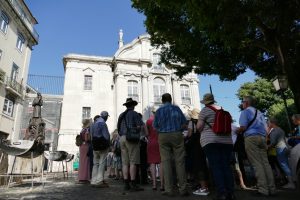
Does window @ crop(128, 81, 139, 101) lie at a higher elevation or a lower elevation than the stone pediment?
lower

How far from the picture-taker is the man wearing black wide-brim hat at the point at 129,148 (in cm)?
536

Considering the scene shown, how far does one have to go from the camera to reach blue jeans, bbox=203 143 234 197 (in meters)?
4.07

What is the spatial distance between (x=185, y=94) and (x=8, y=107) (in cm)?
1779

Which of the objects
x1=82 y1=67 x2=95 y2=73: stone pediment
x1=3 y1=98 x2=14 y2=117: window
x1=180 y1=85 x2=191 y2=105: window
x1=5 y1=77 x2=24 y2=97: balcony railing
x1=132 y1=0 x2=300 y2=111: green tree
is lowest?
x1=132 y1=0 x2=300 y2=111: green tree

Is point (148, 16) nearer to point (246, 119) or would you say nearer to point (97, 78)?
point (246, 119)

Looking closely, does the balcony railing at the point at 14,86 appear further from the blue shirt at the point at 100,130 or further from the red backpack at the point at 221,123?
→ the red backpack at the point at 221,123

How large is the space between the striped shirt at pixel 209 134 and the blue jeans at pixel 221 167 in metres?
0.07

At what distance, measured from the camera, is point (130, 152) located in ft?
17.9

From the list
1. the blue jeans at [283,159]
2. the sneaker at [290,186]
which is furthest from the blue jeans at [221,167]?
the blue jeans at [283,159]

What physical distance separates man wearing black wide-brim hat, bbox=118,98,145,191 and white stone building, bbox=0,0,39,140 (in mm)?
17188

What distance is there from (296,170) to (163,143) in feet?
8.06

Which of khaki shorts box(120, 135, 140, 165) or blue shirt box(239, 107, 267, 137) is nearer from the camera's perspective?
blue shirt box(239, 107, 267, 137)

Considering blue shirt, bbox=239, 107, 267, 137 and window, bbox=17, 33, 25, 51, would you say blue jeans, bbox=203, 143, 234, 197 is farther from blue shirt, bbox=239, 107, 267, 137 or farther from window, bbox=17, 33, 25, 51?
window, bbox=17, 33, 25, 51

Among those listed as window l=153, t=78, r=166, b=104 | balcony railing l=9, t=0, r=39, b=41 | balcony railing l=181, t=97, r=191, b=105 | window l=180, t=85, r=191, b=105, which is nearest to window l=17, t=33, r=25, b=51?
balcony railing l=9, t=0, r=39, b=41
